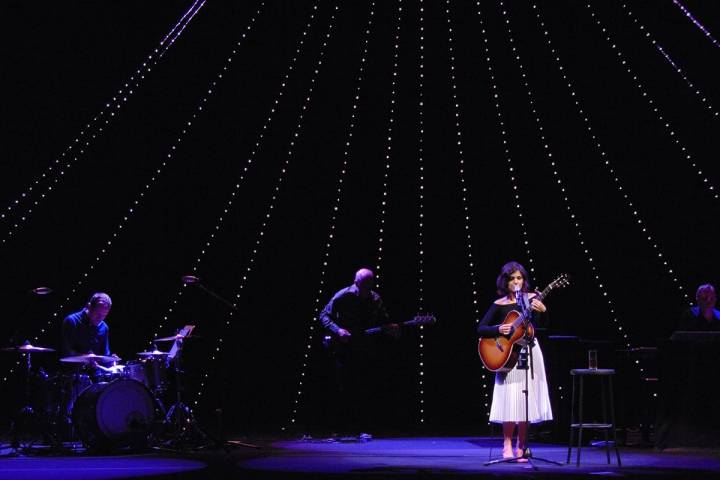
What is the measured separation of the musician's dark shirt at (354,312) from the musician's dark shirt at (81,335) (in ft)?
6.80

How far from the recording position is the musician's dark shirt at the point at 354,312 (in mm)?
8914

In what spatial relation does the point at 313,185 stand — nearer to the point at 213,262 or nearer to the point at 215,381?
the point at 213,262

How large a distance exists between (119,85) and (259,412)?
12.7ft

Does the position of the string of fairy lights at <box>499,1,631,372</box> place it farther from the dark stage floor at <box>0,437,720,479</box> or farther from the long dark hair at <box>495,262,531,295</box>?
the long dark hair at <box>495,262,531,295</box>

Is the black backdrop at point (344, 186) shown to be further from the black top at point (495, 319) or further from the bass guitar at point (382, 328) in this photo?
the black top at point (495, 319)

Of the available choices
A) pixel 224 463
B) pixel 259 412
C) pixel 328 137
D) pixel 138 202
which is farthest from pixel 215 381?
pixel 224 463

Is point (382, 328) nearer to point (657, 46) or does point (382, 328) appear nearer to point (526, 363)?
point (526, 363)

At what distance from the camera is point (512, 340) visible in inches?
262

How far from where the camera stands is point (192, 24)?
9.88 meters

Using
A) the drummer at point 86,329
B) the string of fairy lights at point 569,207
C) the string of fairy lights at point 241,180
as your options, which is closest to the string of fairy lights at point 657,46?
the string of fairy lights at point 569,207

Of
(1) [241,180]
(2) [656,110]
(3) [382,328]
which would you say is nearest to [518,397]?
(3) [382,328]

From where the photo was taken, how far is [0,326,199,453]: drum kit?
7801 mm

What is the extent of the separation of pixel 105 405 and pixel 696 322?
530 centimetres

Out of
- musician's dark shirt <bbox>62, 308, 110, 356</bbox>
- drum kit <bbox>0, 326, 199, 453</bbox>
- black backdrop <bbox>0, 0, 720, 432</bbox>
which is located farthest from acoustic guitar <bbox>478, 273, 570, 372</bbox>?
musician's dark shirt <bbox>62, 308, 110, 356</bbox>
